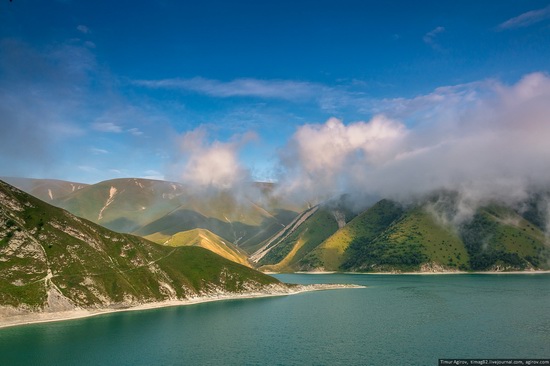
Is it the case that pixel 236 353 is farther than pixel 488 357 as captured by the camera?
Yes

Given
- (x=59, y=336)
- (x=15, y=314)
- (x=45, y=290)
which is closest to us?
(x=59, y=336)

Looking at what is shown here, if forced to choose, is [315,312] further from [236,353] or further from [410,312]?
[236,353]

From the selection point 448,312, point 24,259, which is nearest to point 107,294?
point 24,259

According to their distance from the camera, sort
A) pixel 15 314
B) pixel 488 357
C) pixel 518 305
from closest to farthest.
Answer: pixel 488 357
pixel 15 314
pixel 518 305

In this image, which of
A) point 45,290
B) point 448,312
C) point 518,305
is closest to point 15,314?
point 45,290

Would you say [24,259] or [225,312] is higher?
[24,259]

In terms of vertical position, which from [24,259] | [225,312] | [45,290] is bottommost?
[225,312]
